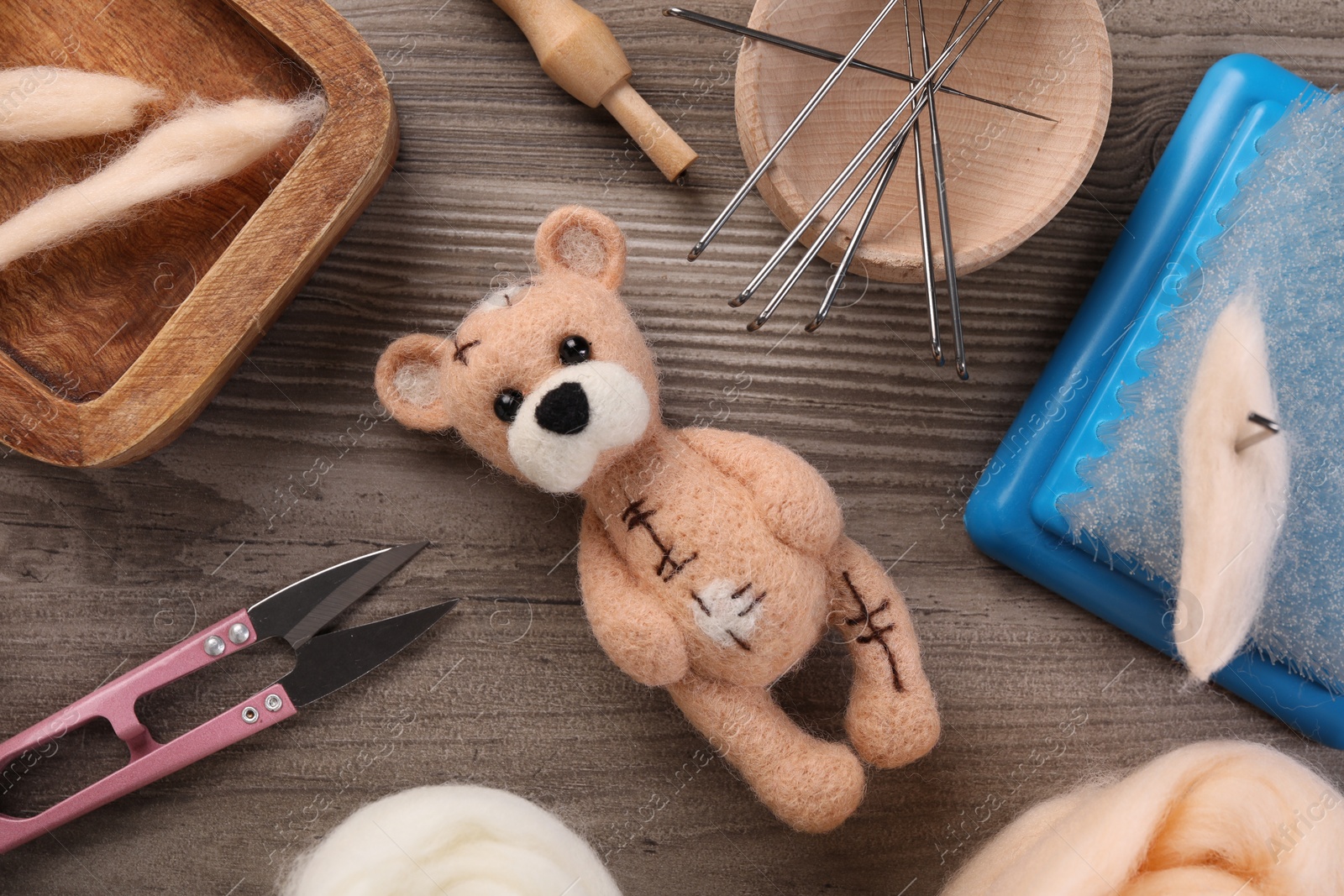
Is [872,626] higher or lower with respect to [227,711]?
lower

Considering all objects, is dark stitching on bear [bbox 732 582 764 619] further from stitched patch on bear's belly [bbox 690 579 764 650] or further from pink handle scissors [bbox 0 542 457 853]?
pink handle scissors [bbox 0 542 457 853]

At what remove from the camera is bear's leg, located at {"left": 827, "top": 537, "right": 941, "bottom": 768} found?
1.80 ft

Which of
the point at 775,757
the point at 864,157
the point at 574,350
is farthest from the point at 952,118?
the point at 775,757

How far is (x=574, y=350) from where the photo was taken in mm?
499

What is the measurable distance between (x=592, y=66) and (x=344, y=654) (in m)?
0.45

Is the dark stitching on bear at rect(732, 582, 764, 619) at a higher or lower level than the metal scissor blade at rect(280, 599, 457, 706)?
lower

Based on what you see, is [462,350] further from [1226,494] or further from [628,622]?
[1226,494]

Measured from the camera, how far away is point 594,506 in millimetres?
553

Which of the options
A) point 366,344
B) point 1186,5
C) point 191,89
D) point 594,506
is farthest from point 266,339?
point 1186,5

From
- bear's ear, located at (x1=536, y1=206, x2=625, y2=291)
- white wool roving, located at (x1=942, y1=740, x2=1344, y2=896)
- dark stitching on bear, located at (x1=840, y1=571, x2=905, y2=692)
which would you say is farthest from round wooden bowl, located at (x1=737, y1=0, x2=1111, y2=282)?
white wool roving, located at (x1=942, y1=740, x2=1344, y2=896)

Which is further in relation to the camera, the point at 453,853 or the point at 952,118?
the point at 952,118

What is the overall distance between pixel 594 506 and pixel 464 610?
16 cm

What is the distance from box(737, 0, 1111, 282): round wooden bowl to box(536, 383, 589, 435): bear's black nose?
7.9 inches

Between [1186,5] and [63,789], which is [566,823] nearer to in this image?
[63,789]
